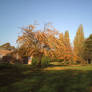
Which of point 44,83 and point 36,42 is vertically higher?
point 36,42

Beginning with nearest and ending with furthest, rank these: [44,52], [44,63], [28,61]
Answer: [44,52] → [44,63] → [28,61]

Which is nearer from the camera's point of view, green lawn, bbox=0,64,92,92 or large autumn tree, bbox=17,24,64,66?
green lawn, bbox=0,64,92,92

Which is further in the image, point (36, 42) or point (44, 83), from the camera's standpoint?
point (36, 42)

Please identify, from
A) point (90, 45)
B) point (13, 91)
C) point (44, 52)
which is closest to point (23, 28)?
point (44, 52)

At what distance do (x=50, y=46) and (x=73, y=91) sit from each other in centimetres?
1135

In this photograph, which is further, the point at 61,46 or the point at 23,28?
the point at 61,46

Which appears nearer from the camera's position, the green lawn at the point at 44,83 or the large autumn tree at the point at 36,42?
the green lawn at the point at 44,83

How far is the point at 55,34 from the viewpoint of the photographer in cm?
1722

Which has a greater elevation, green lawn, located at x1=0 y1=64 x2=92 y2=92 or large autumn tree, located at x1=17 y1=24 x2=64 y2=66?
large autumn tree, located at x1=17 y1=24 x2=64 y2=66

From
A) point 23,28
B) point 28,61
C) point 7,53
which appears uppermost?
point 23,28

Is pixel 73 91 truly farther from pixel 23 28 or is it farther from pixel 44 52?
pixel 23 28

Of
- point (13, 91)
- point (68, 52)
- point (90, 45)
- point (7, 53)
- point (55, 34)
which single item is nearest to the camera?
point (13, 91)

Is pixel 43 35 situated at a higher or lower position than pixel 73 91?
higher

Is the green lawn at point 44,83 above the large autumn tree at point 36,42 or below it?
below
